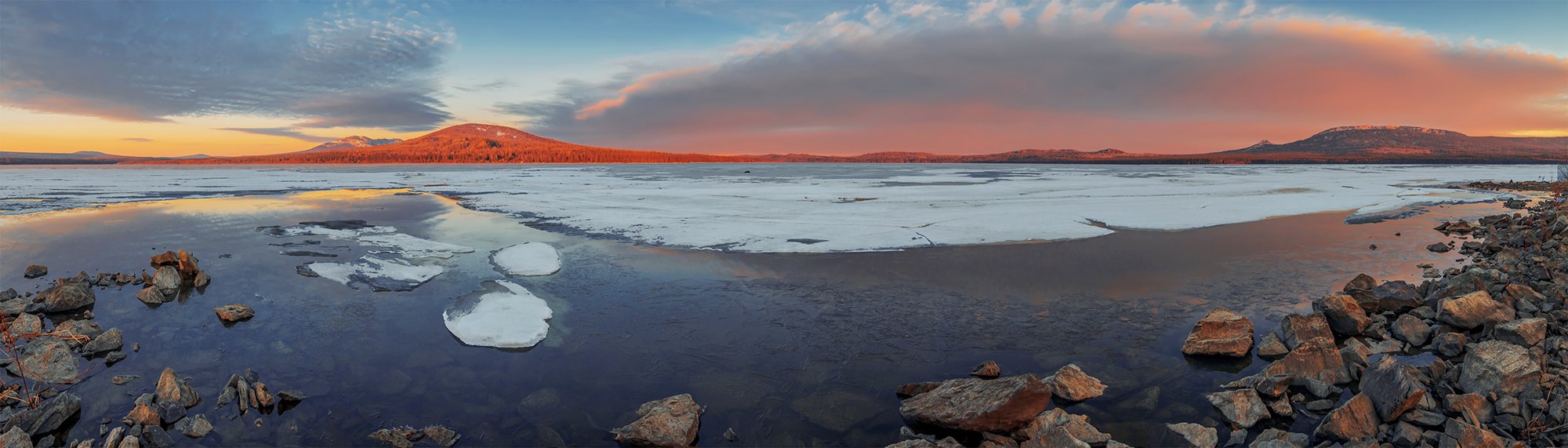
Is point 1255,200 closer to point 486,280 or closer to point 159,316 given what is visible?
point 486,280

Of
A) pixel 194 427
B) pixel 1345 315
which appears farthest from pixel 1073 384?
pixel 194 427

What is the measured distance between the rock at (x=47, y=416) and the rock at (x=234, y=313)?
7.04ft

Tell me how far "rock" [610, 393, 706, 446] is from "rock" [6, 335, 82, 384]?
4.40m

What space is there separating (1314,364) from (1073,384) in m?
1.81

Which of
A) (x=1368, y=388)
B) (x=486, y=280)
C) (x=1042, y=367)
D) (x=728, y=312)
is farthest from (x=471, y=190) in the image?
(x=1368, y=388)

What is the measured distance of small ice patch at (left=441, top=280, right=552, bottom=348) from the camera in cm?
593

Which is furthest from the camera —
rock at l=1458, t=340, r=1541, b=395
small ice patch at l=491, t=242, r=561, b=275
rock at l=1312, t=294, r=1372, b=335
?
small ice patch at l=491, t=242, r=561, b=275

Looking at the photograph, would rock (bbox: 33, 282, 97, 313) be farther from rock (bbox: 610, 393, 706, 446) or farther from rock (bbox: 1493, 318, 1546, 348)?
rock (bbox: 1493, 318, 1546, 348)

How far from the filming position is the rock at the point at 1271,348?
534cm

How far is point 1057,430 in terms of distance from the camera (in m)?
3.75

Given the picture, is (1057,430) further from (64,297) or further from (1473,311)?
(64,297)

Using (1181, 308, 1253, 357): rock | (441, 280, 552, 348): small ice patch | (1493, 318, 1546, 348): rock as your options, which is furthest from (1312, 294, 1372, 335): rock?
(441, 280, 552, 348): small ice patch

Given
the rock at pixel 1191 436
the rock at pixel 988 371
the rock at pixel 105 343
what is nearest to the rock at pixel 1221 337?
the rock at pixel 1191 436

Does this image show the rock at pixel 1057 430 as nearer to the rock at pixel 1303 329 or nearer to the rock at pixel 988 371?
the rock at pixel 988 371
